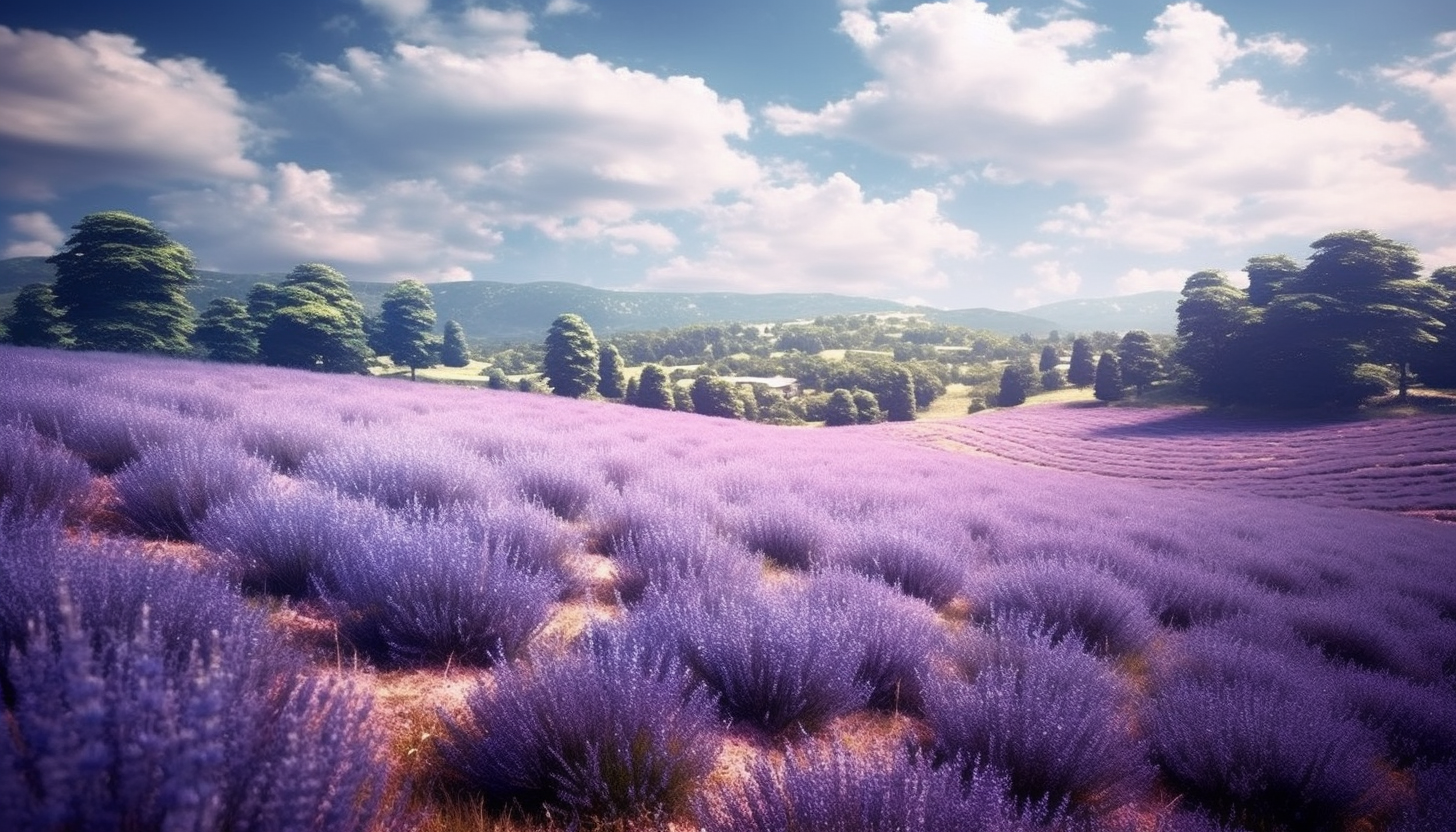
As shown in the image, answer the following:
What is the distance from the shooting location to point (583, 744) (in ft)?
5.56

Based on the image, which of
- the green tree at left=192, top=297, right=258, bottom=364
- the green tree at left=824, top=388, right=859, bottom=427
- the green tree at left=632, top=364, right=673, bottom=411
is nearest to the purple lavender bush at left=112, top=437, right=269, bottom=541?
the green tree at left=632, top=364, right=673, bottom=411

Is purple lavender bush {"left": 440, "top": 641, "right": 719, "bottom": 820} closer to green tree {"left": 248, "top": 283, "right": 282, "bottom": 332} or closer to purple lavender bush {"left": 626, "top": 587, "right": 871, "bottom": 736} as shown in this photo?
purple lavender bush {"left": 626, "top": 587, "right": 871, "bottom": 736}

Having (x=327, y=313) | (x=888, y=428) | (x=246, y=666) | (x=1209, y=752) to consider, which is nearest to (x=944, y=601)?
(x=1209, y=752)

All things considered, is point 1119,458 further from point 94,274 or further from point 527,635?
point 94,274

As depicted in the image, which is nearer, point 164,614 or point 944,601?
point 164,614

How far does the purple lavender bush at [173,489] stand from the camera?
3094mm

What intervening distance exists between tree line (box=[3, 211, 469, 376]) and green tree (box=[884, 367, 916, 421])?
4517cm

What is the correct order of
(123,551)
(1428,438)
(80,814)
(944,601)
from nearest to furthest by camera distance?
(80,814) < (123,551) < (944,601) < (1428,438)

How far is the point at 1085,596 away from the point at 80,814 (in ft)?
14.5

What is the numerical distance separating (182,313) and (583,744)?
44427mm

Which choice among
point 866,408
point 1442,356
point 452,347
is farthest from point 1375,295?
point 452,347

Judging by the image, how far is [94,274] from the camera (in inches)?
1187

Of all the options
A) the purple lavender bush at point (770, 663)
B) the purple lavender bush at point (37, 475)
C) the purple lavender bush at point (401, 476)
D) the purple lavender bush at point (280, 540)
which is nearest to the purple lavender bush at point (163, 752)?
the purple lavender bush at point (770, 663)

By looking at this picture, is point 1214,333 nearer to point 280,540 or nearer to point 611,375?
point 611,375
